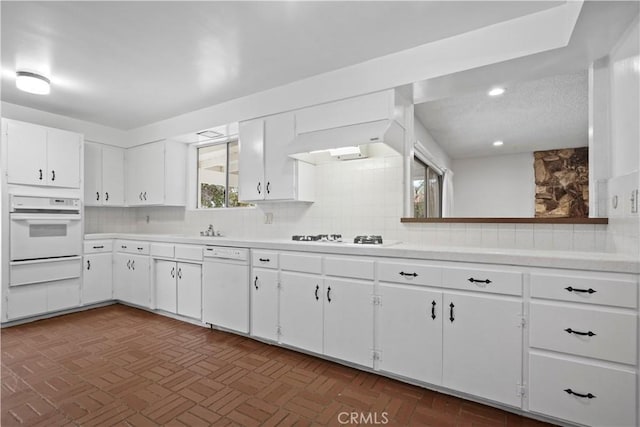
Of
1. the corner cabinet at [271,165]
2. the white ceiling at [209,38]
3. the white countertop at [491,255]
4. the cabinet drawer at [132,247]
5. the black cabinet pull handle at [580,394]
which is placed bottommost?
the black cabinet pull handle at [580,394]

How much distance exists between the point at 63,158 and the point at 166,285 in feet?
6.73

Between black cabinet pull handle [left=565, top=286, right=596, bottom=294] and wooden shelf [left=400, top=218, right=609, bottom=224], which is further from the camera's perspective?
wooden shelf [left=400, top=218, right=609, bottom=224]

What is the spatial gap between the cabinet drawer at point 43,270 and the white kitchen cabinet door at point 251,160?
2358mm

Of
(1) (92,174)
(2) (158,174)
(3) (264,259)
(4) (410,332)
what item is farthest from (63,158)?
(4) (410,332)

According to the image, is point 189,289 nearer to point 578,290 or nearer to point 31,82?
point 31,82

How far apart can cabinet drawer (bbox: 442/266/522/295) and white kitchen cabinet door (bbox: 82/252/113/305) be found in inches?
171

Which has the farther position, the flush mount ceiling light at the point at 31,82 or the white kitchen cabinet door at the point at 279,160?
the white kitchen cabinet door at the point at 279,160

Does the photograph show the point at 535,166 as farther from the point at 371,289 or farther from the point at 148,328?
the point at 148,328

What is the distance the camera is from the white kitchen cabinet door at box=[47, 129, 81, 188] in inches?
150

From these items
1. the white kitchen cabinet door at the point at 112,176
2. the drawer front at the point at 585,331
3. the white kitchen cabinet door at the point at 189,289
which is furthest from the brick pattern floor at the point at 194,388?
the white kitchen cabinet door at the point at 112,176

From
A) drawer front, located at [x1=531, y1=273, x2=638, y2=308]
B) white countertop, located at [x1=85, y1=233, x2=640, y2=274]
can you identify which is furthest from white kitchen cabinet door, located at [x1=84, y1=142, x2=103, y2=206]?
drawer front, located at [x1=531, y1=273, x2=638, y2=308]

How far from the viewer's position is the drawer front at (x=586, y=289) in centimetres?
164

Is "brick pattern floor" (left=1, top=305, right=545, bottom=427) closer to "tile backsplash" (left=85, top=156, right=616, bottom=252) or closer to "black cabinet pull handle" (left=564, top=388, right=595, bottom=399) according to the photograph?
"black cabinet pull handle" (left=564, top=388, right=595, bottom=399)

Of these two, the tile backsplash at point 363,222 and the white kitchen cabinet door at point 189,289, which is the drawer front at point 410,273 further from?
the white kitchen cabinet door at point 189,289
